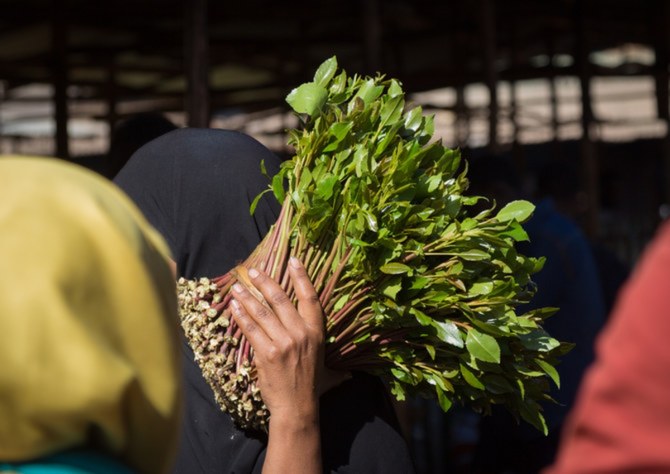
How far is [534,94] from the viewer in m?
20.3

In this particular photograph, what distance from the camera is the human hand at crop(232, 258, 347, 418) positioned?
195cm

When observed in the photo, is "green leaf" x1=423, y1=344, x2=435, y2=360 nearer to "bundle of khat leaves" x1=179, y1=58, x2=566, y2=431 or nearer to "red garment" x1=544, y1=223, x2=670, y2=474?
"bundle of khat leaves" x1=179, y1=58, x2=566, y2=431

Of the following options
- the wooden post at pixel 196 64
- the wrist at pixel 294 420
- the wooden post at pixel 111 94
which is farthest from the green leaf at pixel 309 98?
the wooden post at pixel 111 94

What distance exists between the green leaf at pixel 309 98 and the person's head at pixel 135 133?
4.38 feet

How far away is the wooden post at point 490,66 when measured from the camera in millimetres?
6457

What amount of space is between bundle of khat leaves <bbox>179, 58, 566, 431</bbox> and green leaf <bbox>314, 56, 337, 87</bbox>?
4 cm

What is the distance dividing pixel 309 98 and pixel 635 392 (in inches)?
47.7

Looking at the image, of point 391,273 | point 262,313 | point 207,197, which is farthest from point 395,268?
point 207,197

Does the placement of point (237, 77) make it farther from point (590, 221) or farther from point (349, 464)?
point (349, 464)

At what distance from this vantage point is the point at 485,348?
1.95 metres

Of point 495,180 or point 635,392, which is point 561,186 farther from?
point 635,392

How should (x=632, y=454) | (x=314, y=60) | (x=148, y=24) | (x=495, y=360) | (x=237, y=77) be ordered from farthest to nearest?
(x=237, y=77) < (x=314, y=60) < (x=148, y=24) < (x=495, y=360) < (x=632, y=454)

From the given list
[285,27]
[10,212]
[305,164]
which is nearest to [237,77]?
[285,27]

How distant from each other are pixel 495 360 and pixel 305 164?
0.49 metres
